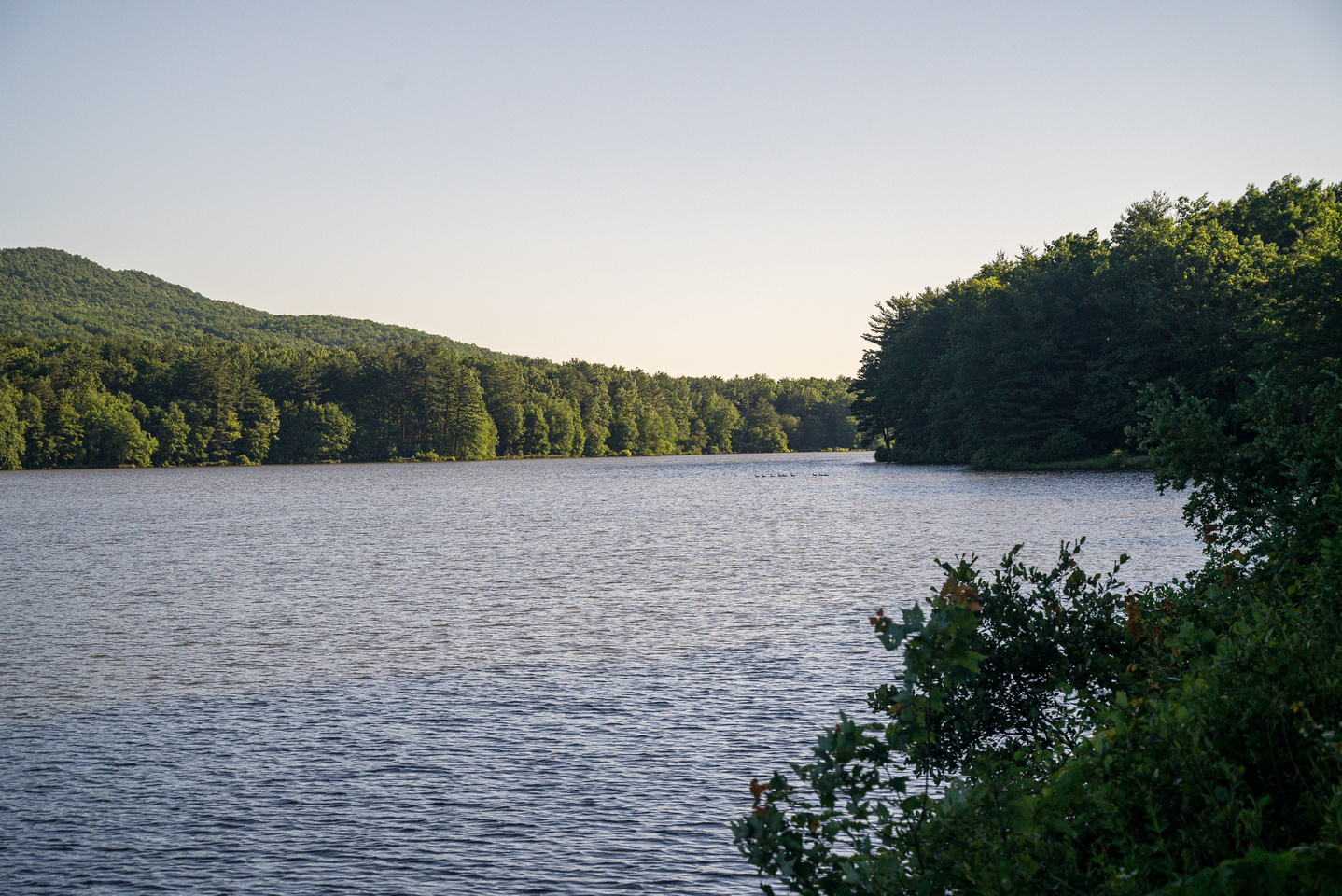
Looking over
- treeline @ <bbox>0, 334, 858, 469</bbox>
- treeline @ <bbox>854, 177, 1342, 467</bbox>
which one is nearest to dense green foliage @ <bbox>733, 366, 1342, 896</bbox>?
treeline @ <bbox>854, 177, 1342, 467</bbox>

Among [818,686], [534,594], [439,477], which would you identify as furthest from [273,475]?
[818,686]

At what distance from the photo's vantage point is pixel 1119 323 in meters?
79.2

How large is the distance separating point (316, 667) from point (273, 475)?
9839cm

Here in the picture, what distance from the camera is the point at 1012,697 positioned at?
9.39 m

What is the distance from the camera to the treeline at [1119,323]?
234 feet

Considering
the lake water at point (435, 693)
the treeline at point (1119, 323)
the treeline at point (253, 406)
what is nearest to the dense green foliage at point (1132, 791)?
the lake water at point (435, 693)

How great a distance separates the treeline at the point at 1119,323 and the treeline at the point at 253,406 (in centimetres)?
8650

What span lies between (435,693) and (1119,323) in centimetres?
7497

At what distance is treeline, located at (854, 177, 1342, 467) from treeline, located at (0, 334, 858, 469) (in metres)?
86.5

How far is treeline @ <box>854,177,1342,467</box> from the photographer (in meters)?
71.2

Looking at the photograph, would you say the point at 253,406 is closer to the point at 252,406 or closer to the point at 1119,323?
the point at 252,406

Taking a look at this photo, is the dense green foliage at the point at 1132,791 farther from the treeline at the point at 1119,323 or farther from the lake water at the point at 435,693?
the treeline at the point at 1119,323

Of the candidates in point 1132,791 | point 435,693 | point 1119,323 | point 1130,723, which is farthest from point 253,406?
point 1132,791

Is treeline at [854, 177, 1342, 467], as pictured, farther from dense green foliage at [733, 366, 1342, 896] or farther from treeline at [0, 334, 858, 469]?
treeline at [0, 334, 858, 469]
